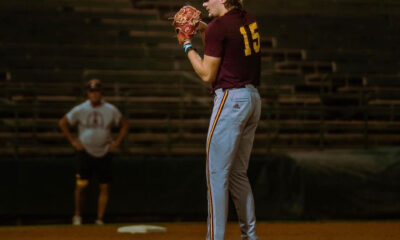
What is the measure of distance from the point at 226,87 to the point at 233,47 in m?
0.26

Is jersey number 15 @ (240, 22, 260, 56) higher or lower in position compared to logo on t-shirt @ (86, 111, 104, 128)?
higher

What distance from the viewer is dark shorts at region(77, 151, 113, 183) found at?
9.13 meters

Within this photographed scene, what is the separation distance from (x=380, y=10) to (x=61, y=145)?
8751 mm

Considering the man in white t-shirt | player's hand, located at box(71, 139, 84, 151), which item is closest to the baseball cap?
the man in white t-shirt

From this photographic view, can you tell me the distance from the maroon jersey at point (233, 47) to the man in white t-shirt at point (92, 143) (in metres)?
4.87

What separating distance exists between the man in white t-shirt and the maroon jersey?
4.87 metres

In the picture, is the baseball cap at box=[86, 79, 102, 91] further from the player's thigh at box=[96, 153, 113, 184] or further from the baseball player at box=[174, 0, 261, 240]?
the baseball player at box=[174, 0, 261, 240]

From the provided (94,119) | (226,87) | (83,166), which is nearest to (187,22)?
(226,87)

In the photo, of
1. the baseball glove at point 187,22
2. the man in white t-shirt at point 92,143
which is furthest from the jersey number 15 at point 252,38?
the man in white t-shirt at point 92,143

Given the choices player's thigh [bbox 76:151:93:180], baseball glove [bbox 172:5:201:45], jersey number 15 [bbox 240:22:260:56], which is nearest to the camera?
jersey number 15 [bbox 240:22:260:56]

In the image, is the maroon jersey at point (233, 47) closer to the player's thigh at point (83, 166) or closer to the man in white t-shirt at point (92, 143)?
the man in white t-shirt at point (92, 143)

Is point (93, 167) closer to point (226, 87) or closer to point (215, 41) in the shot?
point (226, 87)

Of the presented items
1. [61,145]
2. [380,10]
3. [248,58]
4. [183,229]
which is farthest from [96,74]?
[248,58]

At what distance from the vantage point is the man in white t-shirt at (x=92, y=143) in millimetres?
9133
